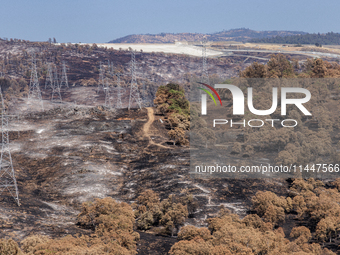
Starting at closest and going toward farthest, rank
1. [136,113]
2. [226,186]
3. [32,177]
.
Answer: [226,186] → [32,177] → [136,113]

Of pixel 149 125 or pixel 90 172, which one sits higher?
pixel 149 125

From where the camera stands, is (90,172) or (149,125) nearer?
(90,172)

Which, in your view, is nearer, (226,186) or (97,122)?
(226,186)

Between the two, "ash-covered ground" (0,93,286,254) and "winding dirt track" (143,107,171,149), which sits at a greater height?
"winding dirt track" (143,107,171,149)

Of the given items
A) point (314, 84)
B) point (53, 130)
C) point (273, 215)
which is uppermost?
point (314, 84)

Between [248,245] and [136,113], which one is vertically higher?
[136,113]

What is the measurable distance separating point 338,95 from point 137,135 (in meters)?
62.1

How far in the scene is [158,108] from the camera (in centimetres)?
8300

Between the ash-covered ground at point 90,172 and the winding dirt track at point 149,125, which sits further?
the winding dirt track at point 149,125

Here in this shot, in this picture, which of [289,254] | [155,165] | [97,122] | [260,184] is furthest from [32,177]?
[289,254]

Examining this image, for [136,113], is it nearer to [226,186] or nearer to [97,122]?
[97,122]

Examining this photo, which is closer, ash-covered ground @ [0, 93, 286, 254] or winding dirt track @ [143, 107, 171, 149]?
ash-covered ground @ [0, 93, 286, 254]

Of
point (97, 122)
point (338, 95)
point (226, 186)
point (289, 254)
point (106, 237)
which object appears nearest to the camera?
point (289, 254)

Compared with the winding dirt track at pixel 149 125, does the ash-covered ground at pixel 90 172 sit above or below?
below
